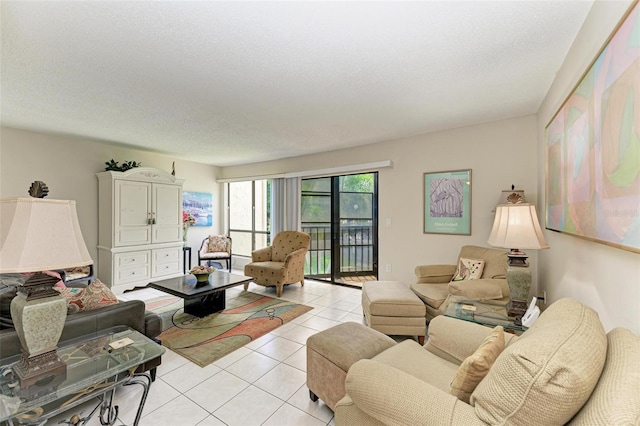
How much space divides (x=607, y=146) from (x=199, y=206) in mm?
6195

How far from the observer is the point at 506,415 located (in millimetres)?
779

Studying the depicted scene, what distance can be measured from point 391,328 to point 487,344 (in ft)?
5.30

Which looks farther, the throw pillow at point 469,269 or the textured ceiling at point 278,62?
the throw pillow at point 469,269

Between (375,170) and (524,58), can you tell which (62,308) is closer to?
(524,58)

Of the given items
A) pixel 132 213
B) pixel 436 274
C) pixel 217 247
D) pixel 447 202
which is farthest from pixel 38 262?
pixel 217 247

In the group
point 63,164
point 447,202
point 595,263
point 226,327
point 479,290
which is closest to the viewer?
point 595,263

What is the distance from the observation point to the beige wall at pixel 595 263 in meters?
1.08

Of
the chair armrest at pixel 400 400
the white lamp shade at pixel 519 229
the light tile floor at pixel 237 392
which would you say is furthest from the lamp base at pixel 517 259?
the light tile floor at pixel 237 392

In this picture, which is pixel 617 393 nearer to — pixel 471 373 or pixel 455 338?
pixel 471 373

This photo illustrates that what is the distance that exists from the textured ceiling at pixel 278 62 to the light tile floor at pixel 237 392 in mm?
2424

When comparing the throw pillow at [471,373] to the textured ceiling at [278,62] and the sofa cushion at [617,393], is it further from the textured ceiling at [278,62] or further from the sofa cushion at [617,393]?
the textured ceiling at [278,62]

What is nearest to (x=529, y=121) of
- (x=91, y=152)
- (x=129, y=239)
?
(x=129, y=239)

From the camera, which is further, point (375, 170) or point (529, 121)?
point (375, 170)

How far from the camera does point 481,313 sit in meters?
2.10
